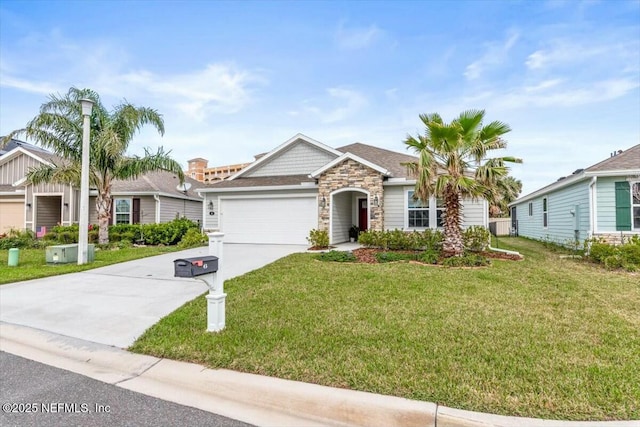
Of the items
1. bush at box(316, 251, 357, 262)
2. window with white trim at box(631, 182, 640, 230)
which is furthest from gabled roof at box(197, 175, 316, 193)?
window with white trim at box(631, 182, 640, 230)

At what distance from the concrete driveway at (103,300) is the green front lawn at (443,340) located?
0.56 meters

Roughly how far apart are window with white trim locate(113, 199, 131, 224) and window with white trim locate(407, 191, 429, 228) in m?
14.2

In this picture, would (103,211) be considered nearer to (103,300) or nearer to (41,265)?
(41,265)

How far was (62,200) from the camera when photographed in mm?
17578

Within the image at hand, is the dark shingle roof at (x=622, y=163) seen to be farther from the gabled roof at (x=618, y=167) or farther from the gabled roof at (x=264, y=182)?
the gabled roof at (x=264, y=182)

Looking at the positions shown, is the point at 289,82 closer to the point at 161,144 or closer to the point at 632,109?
the point at 161,144

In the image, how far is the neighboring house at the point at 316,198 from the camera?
12906 millimetres

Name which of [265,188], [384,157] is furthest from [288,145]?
[384,157]

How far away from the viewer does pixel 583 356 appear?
3426 mm

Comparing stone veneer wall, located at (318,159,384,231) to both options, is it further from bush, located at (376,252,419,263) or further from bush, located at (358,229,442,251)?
bush, located at (376,252,419,263)

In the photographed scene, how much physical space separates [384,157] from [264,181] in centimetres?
606

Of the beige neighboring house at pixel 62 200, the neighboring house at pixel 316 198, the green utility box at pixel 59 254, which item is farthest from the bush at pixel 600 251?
the beige neighboring house at pixel 62 200

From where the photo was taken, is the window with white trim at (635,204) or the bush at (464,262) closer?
the bush at (464,262)

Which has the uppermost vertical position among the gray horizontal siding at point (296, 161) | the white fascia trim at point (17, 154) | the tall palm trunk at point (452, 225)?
the white fascia trim at point (17, 154)
